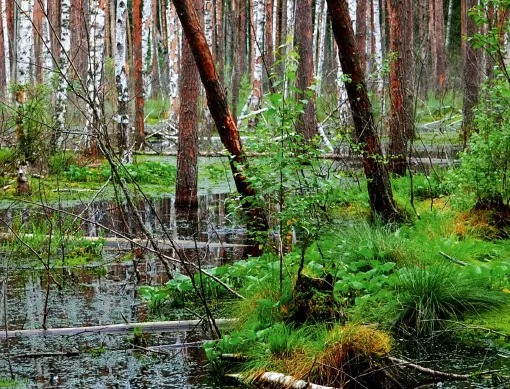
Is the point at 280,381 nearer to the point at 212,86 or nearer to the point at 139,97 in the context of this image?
the point at 212,86

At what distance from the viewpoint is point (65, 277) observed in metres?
8.21

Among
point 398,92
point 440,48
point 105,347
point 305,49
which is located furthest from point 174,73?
point 105,347

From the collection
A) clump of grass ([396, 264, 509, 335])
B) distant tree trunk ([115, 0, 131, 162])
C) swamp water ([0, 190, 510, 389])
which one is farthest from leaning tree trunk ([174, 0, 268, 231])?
distant tree trunk ([115, 0, 131, 162])

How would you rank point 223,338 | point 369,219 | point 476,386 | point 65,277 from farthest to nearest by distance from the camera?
point 369,219
point 65,277
point 223,338
point 476,386

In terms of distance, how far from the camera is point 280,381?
4.87m

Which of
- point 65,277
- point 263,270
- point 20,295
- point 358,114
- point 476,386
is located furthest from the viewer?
point 358,114

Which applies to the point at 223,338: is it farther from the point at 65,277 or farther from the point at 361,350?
the point at 65,277

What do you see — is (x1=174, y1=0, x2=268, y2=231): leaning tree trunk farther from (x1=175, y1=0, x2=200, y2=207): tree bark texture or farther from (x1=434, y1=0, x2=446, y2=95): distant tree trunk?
(x1=434, y1=0, x2=446, y2=95): distant tree trunk

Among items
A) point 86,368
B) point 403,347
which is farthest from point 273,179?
point 86,368

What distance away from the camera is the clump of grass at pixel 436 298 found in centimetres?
591

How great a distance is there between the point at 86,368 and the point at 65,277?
291 centimetres

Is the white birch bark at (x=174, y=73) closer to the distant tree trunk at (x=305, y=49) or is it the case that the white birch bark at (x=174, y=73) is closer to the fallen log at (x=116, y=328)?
the distant tree trunk at (x=305, y=49)

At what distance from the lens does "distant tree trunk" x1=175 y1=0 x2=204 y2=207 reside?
1259 centimetres

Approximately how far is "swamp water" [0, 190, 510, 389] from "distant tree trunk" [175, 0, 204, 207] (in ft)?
13.8
